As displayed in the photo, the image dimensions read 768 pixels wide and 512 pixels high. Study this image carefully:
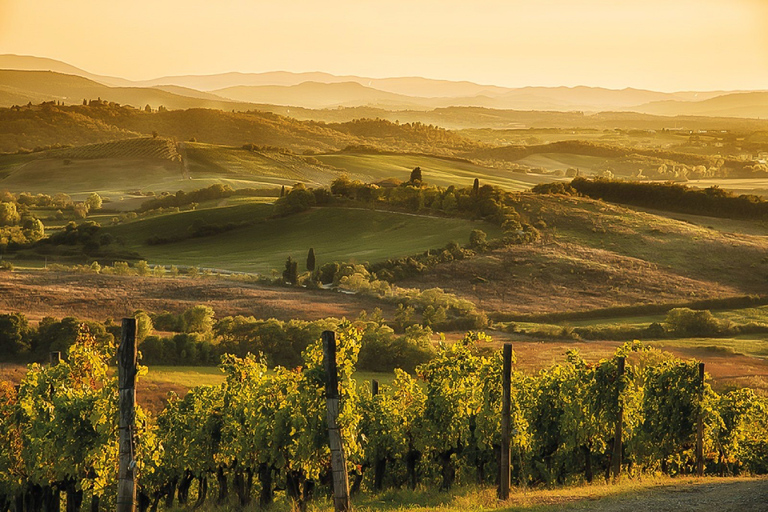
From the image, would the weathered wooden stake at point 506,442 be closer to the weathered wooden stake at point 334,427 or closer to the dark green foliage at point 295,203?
the weathered wooden stake at point 334,427

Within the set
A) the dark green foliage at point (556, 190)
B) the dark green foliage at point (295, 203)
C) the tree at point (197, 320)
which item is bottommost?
the tree at point (197, 320)

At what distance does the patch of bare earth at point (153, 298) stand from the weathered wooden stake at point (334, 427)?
151ft

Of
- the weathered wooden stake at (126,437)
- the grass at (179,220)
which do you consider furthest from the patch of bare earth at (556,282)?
the weathered wooden stake at (126,437)

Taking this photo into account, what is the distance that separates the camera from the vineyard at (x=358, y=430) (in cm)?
2317

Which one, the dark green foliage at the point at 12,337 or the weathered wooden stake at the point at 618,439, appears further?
the dark green foliage at the point at 12,337

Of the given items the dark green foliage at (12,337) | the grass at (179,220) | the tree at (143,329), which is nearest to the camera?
the dark green foliage at (12,337)

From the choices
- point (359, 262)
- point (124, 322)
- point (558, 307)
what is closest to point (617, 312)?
point (558, 307)

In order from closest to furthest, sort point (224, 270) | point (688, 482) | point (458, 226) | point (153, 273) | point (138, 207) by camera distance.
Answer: point (688, 482) → point (153, 273) → point (224, 270) → point (458, 226) → point (138, 207)

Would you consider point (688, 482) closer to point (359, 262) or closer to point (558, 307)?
point (558, 307)

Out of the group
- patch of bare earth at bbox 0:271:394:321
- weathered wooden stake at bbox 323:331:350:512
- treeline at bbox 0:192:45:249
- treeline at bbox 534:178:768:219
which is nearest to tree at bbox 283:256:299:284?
patch of bare earth at bbox 0:271:394:321

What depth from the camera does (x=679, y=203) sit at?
127 metres

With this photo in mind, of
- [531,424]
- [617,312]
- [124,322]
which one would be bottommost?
[617,312]

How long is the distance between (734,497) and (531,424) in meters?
8.40

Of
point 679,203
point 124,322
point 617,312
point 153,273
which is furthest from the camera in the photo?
point 679,203
